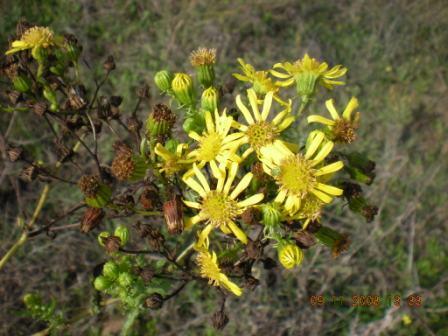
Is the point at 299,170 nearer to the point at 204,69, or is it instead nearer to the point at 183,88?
the point at 183,88

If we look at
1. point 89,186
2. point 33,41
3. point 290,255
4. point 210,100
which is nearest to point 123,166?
point 89,186

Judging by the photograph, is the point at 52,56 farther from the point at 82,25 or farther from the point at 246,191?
the point at 82,25

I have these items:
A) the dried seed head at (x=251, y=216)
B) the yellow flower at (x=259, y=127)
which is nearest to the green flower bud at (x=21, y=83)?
the yellow flower at (x=259, y=127)

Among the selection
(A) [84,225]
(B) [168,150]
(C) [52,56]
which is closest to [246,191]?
(B) [168,150]

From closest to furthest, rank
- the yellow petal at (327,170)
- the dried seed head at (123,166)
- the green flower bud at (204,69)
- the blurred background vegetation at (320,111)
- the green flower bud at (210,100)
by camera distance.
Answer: the dried seed head at (123,166) < the yellow petal at (327,170) < the green flower bud at (210,100) < the green flower bud at (204,69) < the blurred background vegetation at (320,111)

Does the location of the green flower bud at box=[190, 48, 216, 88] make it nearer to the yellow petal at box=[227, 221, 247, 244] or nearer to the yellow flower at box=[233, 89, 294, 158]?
the yellow flower at box=[233, 89, 294, 158]

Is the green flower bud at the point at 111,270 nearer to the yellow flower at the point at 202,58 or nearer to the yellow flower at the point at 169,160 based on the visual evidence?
the yellow flower at the point at 169,160
